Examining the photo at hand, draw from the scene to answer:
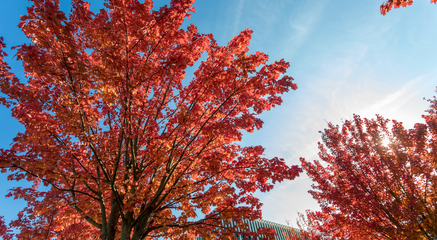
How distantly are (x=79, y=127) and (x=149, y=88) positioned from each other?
7.81 feet

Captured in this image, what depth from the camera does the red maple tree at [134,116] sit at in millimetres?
4137

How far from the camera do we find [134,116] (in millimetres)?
4652

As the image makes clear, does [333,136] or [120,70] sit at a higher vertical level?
[333,136]

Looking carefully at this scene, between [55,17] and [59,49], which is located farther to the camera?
[59,49]

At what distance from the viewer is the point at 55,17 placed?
116 inches

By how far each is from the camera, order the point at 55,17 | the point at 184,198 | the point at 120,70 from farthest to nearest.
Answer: the point at 184,198 < the point at 120,70 < the point at 55,17

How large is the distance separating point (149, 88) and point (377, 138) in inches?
450

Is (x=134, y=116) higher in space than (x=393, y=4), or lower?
lower

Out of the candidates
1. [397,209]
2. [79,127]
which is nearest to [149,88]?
[79,127]

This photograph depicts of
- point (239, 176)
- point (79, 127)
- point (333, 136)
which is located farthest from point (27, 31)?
point (333, 136)

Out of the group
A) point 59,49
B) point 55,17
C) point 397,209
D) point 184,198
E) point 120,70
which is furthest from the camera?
point 397,209

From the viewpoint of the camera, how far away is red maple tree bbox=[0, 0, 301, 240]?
13.6 ft

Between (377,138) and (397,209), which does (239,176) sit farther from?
(377,138)

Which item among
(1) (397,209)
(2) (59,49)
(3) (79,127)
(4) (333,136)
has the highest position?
(4) (333,136)
